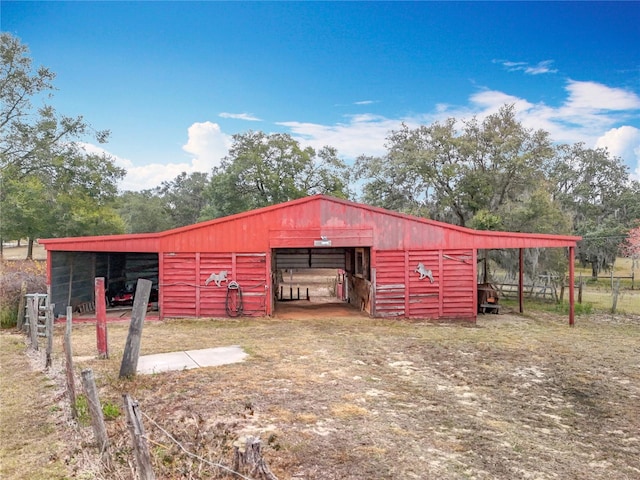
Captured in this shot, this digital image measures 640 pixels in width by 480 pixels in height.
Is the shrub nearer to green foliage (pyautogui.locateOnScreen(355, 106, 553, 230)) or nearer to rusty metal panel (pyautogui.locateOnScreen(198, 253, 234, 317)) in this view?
rusty metal panel (pyautogui.locateOnScreen(198, 253, 234, 317))

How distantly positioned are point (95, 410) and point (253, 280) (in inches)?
371

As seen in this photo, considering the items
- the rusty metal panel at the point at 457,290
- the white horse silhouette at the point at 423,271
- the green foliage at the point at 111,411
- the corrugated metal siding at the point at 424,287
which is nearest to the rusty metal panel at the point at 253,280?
the corrugated metal siding at the point at 424,287

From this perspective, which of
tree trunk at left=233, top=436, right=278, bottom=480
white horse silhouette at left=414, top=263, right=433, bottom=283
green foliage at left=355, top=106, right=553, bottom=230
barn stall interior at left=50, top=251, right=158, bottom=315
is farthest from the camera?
green foliage at left=355, top=106, right=553, bottom=230

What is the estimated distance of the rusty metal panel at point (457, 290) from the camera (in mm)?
13977

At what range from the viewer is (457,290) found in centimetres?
1406

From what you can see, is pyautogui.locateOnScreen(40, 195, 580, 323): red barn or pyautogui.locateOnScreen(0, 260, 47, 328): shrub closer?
pyautogui.locateOnScreen(0, 260, 47, 328): shrub

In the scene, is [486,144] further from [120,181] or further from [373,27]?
[120,181]

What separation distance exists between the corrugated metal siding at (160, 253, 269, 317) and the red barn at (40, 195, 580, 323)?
0.10 feet

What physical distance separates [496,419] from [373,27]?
1800 cm

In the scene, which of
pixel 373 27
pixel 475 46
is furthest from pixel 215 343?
pixel 475 46

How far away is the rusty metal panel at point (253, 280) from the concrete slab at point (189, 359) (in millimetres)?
4129

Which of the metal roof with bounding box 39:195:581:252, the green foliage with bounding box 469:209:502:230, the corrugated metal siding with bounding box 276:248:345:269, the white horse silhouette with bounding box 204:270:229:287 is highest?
the green foliage with bounding box 469:209:502:230

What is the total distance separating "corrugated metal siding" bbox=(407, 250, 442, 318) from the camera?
548 inches

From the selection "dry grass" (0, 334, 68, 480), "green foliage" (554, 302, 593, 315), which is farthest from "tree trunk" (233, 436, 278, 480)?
"green foliage" (554, 302, 593, 315)
